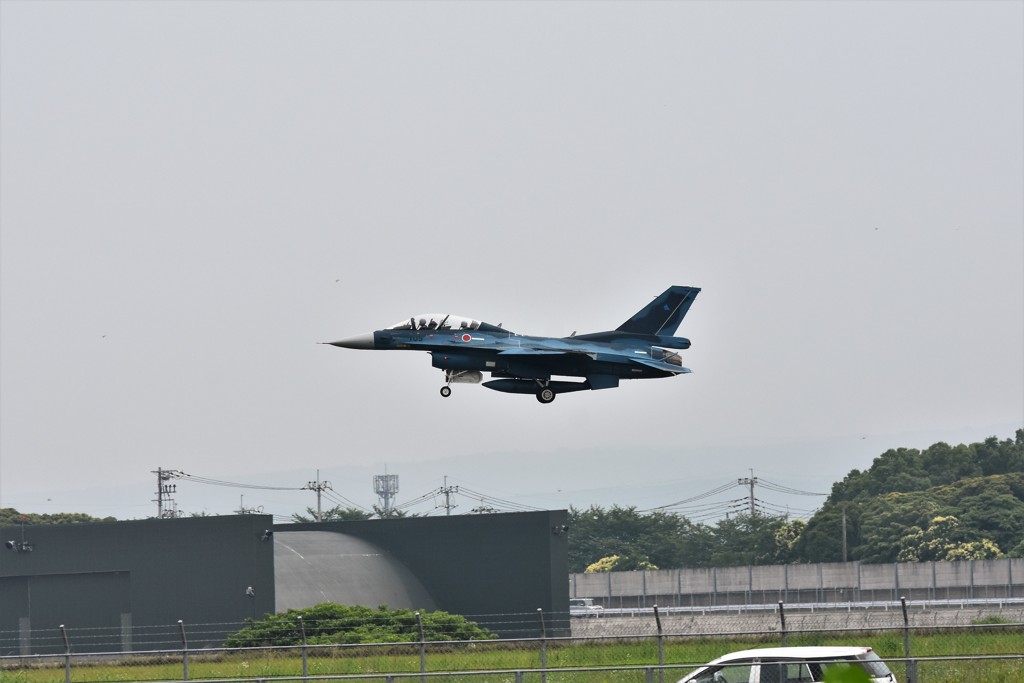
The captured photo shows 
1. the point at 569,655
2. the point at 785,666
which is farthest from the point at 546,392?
the point at 785,666

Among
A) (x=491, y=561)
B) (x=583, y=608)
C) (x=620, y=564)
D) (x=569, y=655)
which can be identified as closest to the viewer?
(x=569, y=655)

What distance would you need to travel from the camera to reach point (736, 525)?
404ft

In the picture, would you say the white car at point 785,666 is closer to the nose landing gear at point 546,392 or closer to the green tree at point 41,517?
the nose landing gear at point 546,392

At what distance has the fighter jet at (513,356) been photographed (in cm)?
3981

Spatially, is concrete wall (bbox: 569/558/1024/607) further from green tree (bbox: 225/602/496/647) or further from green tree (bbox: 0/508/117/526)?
green tree (bbox: 0/508/117/526)

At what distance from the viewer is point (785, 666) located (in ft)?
62.3

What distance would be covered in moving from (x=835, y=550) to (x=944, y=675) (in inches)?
3261

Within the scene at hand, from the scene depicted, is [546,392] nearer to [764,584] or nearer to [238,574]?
[238,574]

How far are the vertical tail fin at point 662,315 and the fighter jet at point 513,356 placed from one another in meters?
1.09

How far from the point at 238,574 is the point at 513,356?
1829cm

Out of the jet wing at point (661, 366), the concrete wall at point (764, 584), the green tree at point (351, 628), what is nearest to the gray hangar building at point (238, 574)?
the green tree at point (351, 628)

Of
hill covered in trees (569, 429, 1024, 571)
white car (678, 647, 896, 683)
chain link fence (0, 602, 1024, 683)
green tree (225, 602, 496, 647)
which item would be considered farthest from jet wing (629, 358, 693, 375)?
hill covered in trees (569, 429, 1024, 571)

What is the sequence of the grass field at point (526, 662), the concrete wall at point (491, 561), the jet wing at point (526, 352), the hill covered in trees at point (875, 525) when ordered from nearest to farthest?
1. the grass field at point (526, 662)
2. the jet wing at point (526, 352)
3. the concrete wall at point (491, 561)
4. the hill covered in trees at point (875, 525)

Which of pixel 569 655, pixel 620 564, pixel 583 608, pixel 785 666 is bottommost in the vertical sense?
pixel 583 608
